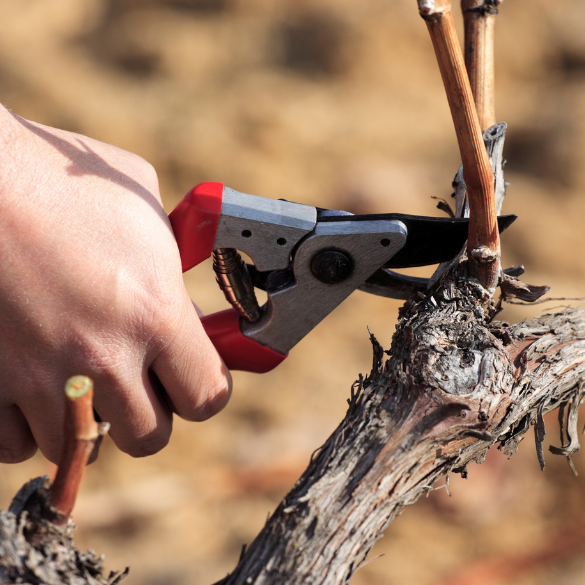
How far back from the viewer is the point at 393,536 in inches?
83.7

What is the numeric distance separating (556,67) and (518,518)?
1979 millimetres

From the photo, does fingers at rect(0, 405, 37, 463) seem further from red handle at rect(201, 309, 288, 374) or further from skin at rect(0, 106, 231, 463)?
red handle at rect(201, 309, 288, 374)

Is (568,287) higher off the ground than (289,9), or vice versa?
(289,9)

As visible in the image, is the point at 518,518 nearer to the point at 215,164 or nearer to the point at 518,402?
the point at 518,402

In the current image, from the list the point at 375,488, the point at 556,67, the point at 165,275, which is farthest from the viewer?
the point at 556,67

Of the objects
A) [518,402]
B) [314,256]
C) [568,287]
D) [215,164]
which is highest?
[215,164]

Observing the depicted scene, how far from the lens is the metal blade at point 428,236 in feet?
2.60

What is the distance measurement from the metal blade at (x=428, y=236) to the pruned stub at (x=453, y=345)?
0.18 ft

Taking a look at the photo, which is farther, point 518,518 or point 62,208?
point 518,518

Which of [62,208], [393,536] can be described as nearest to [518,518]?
[393,536]

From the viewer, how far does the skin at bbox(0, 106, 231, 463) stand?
2.11 ft

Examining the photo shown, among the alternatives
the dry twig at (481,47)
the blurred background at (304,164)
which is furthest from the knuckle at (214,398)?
the blurred background at (304,164)

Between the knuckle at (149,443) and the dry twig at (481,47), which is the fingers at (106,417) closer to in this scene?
the knuckle at (149,443)

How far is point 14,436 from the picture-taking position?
802 mm
